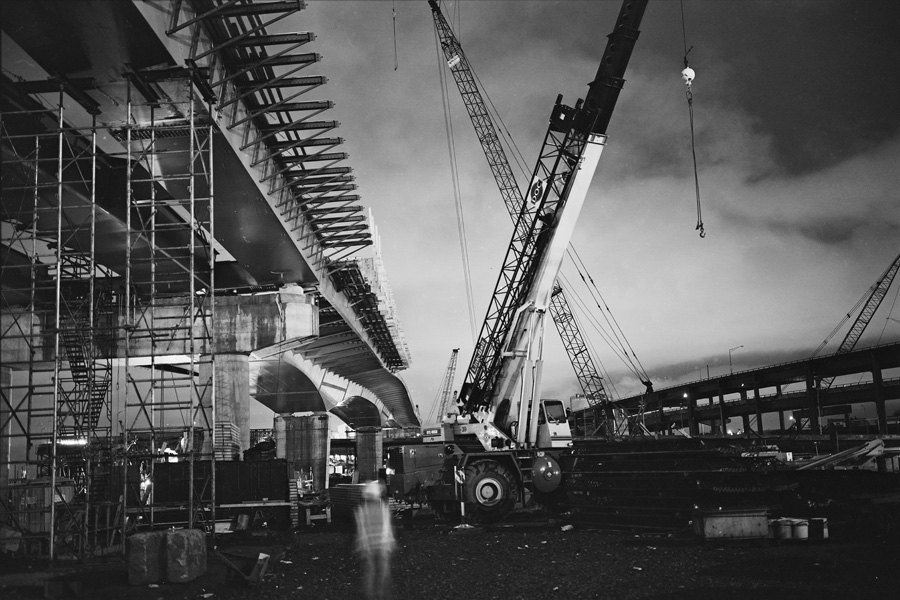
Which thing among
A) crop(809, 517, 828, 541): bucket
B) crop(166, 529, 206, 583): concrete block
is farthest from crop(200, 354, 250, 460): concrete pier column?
crop(809, 517, 828, 541): bucket

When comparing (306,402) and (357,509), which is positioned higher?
(306,402)

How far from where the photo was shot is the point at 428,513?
25531mm

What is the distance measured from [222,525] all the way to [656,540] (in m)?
12.6

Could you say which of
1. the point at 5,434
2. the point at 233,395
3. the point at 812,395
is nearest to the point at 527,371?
the point at 5,434

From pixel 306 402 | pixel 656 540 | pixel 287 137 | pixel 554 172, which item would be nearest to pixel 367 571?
pixel 656 540

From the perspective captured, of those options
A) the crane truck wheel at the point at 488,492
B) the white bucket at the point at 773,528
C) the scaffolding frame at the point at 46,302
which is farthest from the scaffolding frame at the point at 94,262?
the white bucket at the point at 773,528

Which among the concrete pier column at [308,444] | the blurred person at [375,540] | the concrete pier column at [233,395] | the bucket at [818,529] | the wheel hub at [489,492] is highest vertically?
the concrete pier column at [233,395]

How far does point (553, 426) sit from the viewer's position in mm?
23484

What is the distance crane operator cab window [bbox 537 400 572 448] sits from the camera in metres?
22.9

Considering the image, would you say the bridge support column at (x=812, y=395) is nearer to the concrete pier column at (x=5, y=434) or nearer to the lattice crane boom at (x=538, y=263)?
the lattice crane boom at (x=538, y=263)

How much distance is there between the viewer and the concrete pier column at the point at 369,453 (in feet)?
114

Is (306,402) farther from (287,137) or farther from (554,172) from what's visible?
(554,172)

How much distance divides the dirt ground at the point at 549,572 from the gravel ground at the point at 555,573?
0.02 m

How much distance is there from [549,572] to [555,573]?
15cm
